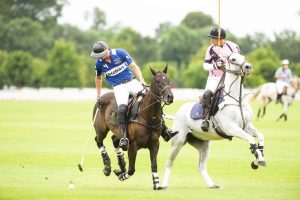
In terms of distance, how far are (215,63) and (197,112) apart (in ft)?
3.38

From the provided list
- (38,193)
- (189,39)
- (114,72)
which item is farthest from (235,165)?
(189,39)

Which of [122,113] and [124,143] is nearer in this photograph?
[124,143]

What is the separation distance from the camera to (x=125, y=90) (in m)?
16.6

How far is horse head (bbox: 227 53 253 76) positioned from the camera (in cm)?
1575

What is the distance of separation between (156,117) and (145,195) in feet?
5.62

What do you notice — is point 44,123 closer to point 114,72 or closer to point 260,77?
point 114,72

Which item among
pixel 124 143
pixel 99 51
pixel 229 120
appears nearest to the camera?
pixel 124 143

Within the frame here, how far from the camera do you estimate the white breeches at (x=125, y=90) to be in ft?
54.0

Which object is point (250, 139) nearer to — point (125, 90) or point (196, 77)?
point (125, 90)

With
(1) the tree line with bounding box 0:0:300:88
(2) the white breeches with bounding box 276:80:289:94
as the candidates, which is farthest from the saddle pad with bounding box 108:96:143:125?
(1) the tree line with bounding box 0:0:300:88

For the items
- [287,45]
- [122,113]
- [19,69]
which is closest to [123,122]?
[122,113]

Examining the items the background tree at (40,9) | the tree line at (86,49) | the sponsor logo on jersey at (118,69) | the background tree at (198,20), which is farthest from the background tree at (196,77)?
the sponsor logo on jersey at (118,69)

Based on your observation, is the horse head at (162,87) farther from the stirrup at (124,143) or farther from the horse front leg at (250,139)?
the horse front leg at (250,139)

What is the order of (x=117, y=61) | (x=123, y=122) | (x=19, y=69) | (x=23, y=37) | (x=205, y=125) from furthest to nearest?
(x=23, y=37) < (x=19, y=69) < (x=117, y=61) < (x=205, y=125) < (x=123, y=122)
